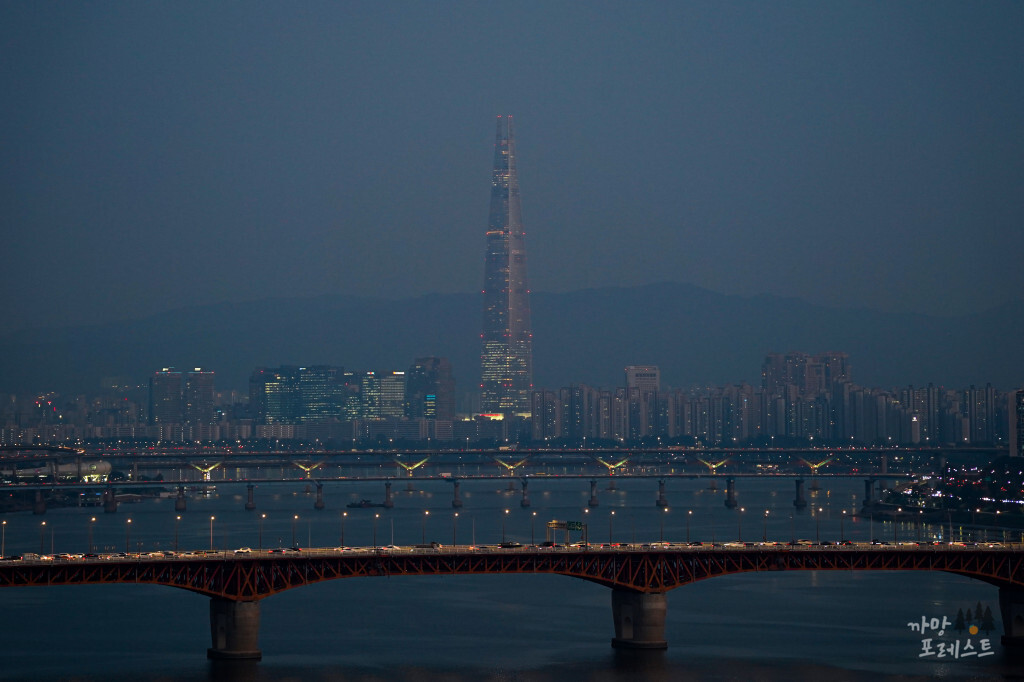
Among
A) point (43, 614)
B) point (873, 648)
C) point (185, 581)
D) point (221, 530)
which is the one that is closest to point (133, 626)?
point (43, 614)

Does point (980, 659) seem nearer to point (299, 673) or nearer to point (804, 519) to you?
point (299, 673)

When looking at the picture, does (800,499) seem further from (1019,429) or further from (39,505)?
(39,505)

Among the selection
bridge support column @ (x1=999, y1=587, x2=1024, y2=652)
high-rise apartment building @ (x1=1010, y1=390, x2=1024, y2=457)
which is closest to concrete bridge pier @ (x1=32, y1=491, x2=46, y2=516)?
high-rise apartment building @ (x1=1010, y1=390, x2=1024, y2=457)

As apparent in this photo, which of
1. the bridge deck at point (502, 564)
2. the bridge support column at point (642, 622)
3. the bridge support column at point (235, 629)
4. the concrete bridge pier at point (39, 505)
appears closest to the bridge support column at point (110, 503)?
the concrete bridge pier at point (39, 505)

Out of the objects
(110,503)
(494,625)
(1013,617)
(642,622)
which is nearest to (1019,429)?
(110,503)

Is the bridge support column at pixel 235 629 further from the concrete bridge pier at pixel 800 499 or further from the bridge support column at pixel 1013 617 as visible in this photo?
the concrete bridge pier at pixel 800 499

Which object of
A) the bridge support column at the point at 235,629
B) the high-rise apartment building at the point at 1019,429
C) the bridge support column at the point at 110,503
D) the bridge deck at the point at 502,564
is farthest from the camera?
the high-rise apartment building at the point at 1019,429
